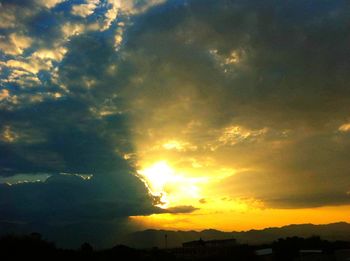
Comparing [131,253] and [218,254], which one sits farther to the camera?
[218,254]

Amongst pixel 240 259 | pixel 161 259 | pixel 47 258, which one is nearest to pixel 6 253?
pixel 47 258

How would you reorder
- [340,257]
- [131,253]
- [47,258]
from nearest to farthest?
[47,258] < [340,257] < [131,253]

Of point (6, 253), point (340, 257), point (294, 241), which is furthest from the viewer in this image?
point (294, 241)

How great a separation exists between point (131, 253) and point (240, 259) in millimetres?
21446

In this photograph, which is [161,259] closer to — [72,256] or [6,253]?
[72,256]

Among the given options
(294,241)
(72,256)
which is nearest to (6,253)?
(72,256)

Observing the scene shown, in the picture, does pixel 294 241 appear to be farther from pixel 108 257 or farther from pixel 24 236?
pixel 24 236

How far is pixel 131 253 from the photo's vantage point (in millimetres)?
73875

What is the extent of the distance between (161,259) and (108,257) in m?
12.2

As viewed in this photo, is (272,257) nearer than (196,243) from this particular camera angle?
Yes

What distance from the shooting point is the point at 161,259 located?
77562 mm

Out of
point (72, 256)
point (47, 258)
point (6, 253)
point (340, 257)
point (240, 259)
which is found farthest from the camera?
point (240, 259)

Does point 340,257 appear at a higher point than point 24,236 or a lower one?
lower

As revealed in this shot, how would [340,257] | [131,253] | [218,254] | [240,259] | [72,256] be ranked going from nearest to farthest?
[72,256], [340,257], [131,253], [240,259], [218,254]
